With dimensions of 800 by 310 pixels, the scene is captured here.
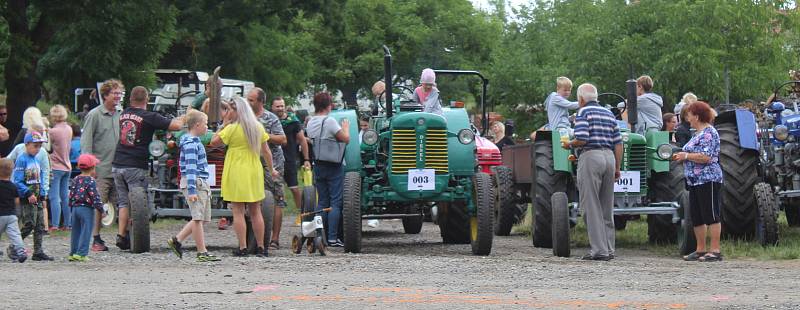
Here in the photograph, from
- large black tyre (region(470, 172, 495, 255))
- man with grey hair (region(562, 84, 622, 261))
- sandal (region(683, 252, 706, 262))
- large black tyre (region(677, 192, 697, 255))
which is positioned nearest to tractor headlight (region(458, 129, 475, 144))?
large black tyre (region(470, 172, 495, 255))

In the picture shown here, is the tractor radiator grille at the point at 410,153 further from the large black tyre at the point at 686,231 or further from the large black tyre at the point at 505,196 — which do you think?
the large black tyre at the point at 505,196

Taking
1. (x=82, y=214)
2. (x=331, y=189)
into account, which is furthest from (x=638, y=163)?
(x=82, y=214)

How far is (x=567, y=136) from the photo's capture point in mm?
16578

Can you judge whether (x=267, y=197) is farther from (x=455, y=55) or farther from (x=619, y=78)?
(x=455, y=55)

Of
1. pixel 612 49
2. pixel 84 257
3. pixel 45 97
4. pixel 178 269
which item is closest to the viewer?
pixel 178 269

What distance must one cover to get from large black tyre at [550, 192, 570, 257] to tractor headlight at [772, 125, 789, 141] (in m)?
3.22

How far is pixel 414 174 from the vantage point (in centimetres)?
1617

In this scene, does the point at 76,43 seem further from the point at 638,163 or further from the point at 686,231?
the point at 686,231

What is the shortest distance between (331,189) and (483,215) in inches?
72.8

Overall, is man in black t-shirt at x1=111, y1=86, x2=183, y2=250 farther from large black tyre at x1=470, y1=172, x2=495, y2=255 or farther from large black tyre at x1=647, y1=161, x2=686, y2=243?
large black tyre at x1=647, y1=161, x2=686, y2=243

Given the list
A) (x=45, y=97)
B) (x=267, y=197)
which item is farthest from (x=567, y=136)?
(x=45, y=97)

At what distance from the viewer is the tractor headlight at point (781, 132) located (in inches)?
682

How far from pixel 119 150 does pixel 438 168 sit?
3.41 meters

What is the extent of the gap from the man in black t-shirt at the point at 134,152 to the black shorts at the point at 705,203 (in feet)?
17.6
